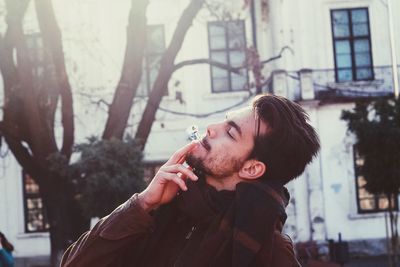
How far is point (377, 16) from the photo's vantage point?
1836 centimetres

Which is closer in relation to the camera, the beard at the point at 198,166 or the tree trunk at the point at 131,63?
the beard at the point at 198,166

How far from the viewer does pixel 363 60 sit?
18344mm

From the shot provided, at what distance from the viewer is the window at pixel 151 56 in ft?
59.4

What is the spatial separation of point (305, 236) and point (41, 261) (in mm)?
7364

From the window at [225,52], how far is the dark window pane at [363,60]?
3.20m

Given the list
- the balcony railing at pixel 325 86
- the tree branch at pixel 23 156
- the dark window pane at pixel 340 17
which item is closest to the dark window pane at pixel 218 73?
the balcony railing at pixel 325 86

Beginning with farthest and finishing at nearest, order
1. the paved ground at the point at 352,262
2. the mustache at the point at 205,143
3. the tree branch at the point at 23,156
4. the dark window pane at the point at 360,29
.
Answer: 1. the dark window pane at the point at 360,29
2. the paved ground at the point at 352,262
3. the tree branch at the point at 23,156
4. the mustache at the point at 205,143

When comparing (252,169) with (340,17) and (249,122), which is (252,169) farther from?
(340,17)

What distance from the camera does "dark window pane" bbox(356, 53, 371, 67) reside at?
60.1 ft

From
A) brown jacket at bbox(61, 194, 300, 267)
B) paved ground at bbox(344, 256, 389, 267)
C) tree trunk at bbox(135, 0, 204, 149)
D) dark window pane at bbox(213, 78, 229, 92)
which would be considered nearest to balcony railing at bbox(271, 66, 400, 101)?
dark window pane at bbox(213, 78, 229, 92)

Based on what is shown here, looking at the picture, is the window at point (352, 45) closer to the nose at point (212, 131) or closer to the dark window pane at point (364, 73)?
the dark window pane at point (364, 73)

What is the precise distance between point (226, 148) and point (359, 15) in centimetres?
1749

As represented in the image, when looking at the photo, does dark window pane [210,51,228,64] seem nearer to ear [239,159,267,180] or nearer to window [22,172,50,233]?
window [22,172,50,233]

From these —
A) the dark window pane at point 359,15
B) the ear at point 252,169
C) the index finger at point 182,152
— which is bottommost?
the ear at point 252,169
